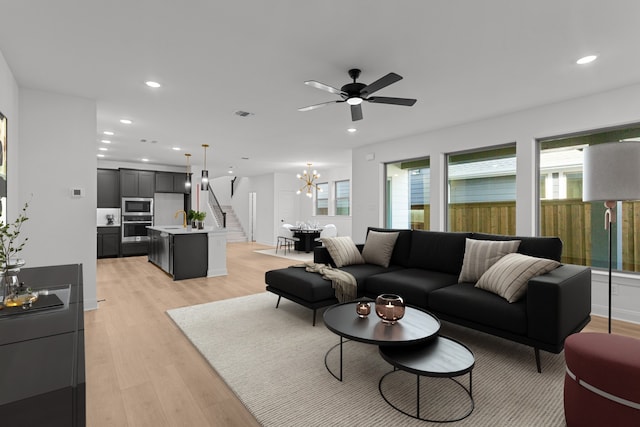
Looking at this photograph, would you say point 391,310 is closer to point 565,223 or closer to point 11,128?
point 565,223

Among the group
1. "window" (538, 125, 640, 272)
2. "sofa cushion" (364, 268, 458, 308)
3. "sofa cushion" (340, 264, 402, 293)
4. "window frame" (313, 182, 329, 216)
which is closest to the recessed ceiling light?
"window" (538, 125, 640, 272)

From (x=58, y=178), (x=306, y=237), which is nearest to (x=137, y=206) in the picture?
(x=306, y=237)

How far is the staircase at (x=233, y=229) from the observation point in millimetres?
12858

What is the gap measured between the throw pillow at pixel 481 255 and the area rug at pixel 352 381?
588 millimetres

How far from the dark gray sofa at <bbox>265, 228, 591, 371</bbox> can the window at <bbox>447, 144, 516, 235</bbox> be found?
1661 millimetres

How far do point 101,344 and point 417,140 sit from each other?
18.1ft

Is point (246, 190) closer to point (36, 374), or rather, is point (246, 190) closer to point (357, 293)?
point (357, 293)

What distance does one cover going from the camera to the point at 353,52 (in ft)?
9.41

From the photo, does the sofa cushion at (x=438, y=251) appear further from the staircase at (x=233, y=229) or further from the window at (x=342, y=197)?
the staircase at (x=233, y=229)

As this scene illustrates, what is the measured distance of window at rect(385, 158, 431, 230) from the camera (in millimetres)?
6094

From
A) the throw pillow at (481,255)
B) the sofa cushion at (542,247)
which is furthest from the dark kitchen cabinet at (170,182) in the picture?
the sofa cushion at (542,247)

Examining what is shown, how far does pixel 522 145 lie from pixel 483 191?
0.93 metres

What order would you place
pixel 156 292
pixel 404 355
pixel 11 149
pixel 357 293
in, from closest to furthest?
pixel 404 355, pixel 11 149, pixel 357 293, pixel 156 292

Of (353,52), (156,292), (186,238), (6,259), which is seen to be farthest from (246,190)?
(6,259)
